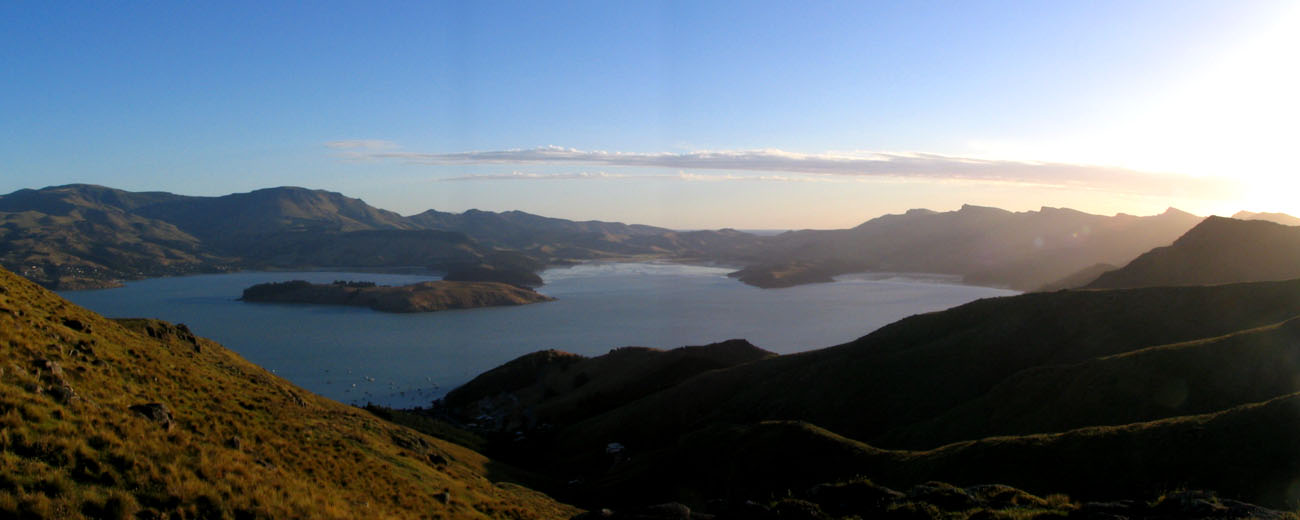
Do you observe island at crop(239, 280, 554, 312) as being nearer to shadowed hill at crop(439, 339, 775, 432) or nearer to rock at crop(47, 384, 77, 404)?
shadowed hill at crop(439, 339, 775, 432)

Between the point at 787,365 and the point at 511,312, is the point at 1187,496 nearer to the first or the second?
the point at 787,365

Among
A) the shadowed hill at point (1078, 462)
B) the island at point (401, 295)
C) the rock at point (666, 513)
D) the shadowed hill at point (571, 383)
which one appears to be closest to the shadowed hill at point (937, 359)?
the shadowed hill at point (1078, 462)

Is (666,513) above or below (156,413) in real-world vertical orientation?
below

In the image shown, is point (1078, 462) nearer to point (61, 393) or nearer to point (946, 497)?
point (946, 497)

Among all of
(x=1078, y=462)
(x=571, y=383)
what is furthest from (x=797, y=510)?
(x=571, y=383)

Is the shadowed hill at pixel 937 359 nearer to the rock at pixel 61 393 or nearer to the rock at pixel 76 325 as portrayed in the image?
Result: the rock at pixel 76 325

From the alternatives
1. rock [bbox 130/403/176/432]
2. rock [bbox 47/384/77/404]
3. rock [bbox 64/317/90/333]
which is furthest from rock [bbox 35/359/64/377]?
rock [bbox 64/317/90/333]
